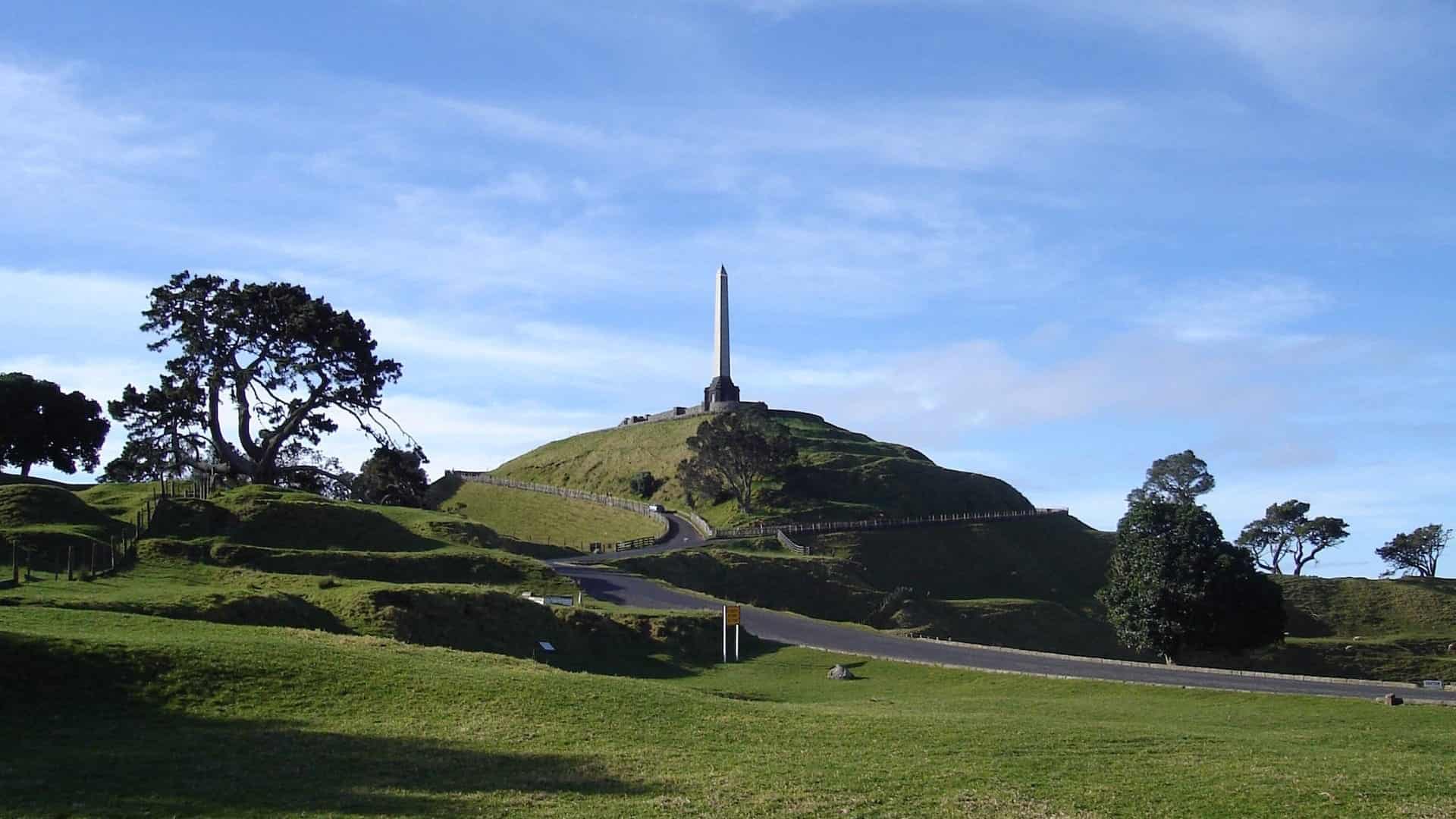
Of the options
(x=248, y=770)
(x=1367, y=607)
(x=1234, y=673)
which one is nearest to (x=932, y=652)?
(x=1234, y=673)

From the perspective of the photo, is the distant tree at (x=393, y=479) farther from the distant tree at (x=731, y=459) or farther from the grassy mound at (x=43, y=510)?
the distant tree at (x=731, y=459)

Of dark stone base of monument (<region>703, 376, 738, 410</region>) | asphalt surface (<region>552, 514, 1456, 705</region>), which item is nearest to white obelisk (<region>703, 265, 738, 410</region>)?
dark stone base of monument (<region>703, 376, 738, 410</region>)

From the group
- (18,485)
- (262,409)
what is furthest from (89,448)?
(18,485)

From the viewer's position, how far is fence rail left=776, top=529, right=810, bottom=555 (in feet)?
290

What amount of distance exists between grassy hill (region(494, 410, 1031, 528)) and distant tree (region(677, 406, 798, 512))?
1972 millimetres

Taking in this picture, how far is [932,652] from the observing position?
151ft

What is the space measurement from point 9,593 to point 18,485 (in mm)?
24445

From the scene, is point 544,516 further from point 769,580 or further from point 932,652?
point 932,652

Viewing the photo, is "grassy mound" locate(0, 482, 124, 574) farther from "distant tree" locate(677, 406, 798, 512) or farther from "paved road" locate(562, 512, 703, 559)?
"distant tree" locate(677, 406, 798, 512)

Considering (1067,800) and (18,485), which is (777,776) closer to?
(1067,800)

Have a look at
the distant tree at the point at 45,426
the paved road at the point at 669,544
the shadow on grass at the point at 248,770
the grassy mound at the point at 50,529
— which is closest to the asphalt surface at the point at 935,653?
the paved road at the point at 669,544

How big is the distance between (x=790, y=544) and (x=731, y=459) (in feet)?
64.2

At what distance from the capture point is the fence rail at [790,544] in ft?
290

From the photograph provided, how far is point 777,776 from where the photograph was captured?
18641mm
